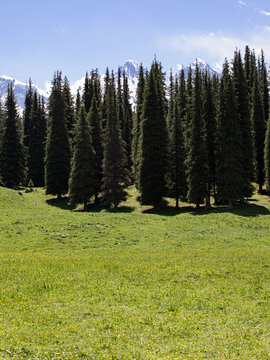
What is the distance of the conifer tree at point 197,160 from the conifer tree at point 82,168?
1675 cm

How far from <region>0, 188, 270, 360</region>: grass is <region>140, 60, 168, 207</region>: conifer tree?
19422 mm

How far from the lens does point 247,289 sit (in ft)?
47.6

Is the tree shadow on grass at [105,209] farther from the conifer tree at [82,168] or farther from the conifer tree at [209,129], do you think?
the conifer tree at [209,129]

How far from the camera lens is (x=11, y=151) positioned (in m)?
61.5

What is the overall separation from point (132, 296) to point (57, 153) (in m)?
48.6

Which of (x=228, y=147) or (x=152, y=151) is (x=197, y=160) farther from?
(x=152, y=151)

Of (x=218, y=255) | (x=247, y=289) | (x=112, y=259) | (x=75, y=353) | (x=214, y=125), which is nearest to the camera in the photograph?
(x=75, y=353)

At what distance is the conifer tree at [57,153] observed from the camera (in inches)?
2253

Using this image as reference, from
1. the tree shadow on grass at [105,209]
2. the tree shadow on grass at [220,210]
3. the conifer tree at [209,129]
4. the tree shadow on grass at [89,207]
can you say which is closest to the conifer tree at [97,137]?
the tree shadow on grass at [105,209]

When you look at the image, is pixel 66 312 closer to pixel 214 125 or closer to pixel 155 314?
pixel 155 314

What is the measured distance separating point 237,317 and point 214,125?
133 ft

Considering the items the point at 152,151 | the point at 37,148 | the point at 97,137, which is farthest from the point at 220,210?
the point at 37,148

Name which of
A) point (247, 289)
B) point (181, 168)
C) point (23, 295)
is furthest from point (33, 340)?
point (181, 168)

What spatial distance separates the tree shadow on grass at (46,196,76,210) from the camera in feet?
171
